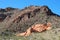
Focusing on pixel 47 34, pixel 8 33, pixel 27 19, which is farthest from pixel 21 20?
pixel 47 34

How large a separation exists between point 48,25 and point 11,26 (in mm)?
14376

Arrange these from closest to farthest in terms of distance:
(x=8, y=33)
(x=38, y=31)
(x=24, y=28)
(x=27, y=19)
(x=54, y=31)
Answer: (x=54, y=31), (x=38, y=31), (x=8, y=33), (x=24, y=28), (x=27, y=19)

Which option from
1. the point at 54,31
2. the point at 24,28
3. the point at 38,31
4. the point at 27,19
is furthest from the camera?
the point at 27,19

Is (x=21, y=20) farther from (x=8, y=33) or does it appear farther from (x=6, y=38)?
(x=6, y=38)

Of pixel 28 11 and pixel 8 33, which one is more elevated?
pixel 28 11

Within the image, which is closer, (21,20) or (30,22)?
(30,22)

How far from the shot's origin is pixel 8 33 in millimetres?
56000

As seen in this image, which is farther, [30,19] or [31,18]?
[31,18]

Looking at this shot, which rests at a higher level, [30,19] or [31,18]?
[31,18]

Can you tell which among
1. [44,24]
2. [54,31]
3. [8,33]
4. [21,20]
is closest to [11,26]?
[21,20]

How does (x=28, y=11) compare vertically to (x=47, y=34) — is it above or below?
above

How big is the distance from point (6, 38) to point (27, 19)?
14.9 meters

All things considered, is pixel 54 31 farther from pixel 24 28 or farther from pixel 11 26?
pixel 11 26

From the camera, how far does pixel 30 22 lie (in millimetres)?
60594
